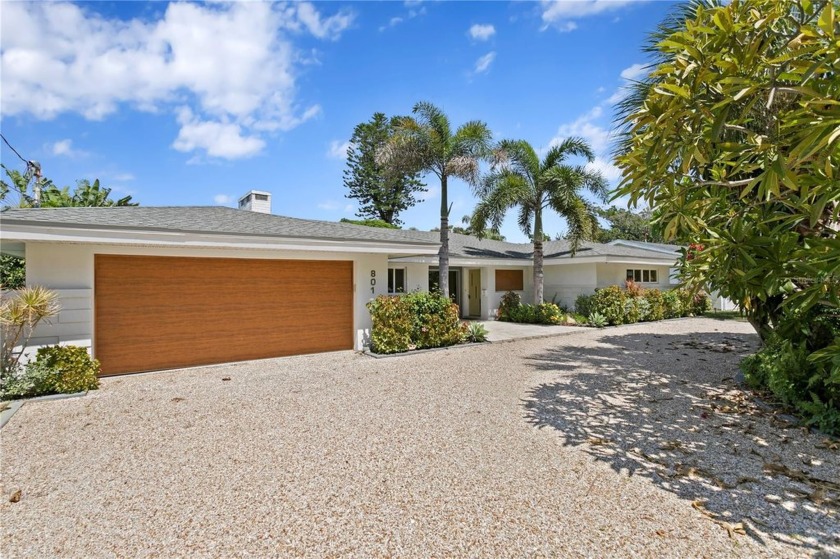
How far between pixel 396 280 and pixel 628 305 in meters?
10.3

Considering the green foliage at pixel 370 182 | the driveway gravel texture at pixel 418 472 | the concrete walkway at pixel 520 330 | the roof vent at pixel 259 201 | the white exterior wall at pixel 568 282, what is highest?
the green foliage at pixel 370 182

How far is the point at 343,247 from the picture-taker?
995 cm

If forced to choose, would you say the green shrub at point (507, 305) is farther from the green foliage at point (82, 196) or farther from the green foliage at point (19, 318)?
the green foliage at point (82, 196)

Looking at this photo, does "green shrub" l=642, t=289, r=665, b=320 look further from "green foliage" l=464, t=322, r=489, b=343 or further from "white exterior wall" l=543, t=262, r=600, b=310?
"green foliage" l=464, t=322, r=489, b=343

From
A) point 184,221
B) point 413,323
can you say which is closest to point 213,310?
point 184,221

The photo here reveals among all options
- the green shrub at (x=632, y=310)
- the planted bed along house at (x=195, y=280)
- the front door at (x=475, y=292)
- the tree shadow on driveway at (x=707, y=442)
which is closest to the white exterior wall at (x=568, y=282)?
the green shrub at (x=632, y=310)

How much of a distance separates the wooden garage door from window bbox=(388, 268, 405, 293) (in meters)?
4.67

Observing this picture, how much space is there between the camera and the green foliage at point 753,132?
119 inches

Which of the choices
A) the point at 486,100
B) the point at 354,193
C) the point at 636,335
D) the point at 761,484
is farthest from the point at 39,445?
the point at 354,193

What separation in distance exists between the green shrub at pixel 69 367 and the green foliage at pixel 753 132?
9229 millimetres

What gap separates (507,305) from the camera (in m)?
18.7

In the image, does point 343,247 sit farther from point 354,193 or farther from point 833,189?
Answer: point 354,193

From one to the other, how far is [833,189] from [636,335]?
→ 11.5m

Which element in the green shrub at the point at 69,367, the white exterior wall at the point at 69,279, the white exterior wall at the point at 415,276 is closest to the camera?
the green shrub at the point at 69,367
